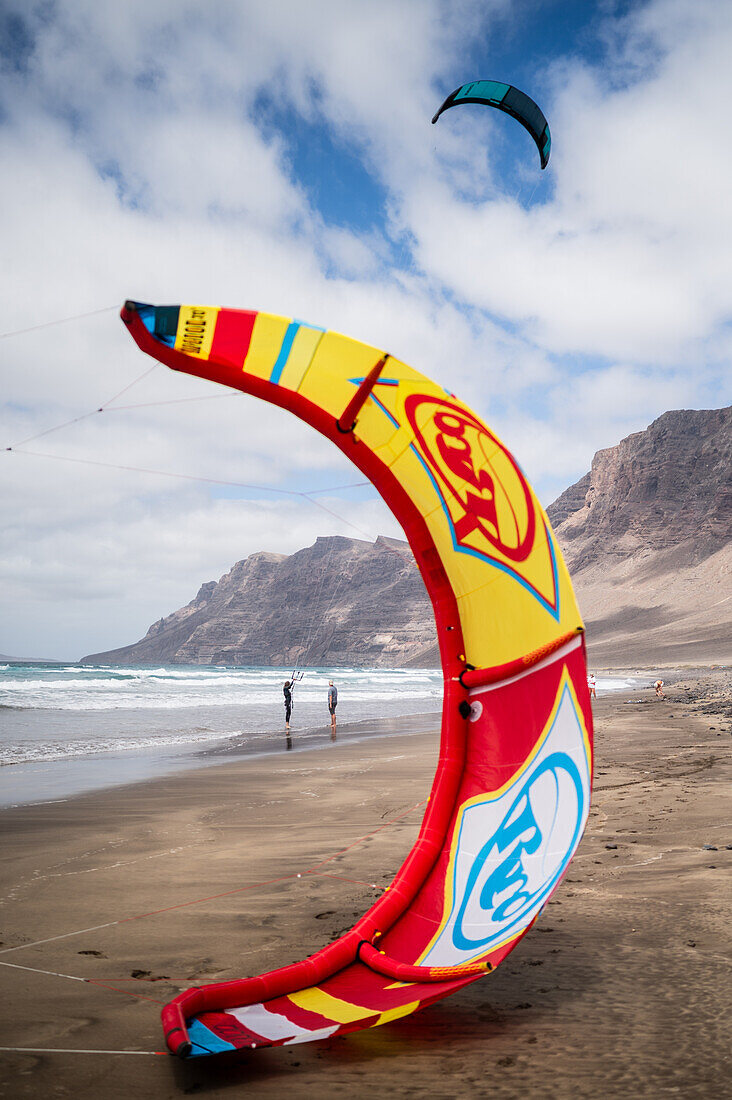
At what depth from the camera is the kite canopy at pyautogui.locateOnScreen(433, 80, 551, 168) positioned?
161 inches

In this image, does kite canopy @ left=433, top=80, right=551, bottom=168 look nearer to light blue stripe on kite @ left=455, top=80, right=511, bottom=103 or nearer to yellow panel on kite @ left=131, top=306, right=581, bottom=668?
light blue stripe on kite @ left=455, top=80, right=511, bottom=103

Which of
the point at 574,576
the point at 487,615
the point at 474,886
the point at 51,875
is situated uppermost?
the point at 574,576

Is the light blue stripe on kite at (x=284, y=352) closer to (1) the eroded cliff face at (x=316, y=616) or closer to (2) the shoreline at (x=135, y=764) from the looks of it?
(2) the shoreline at (x=135, y=764)

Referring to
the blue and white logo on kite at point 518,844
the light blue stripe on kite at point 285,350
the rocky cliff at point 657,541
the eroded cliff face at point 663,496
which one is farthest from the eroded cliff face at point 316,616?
the light blue stripe on kite at point 285,350

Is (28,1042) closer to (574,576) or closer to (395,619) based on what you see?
(574,576)

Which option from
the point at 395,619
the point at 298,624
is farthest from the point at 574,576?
the point at 298,624

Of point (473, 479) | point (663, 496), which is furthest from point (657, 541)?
point (473, 479)

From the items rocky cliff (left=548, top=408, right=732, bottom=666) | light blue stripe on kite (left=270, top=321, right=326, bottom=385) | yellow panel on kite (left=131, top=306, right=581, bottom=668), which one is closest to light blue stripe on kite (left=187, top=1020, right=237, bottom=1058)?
yellow panel on kite (left=131, top=306, right=581, bottom=668)

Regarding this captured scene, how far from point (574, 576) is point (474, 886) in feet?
370

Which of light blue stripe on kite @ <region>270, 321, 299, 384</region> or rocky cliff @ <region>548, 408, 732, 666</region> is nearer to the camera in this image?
light blue stripe on kite @ <region>270, 321, 299, 384</region>

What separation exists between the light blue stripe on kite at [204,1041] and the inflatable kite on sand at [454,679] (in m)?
0.04

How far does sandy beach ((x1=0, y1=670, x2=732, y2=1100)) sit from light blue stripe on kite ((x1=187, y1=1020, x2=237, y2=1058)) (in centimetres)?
11

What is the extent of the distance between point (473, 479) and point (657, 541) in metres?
111

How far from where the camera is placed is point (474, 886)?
291cm
